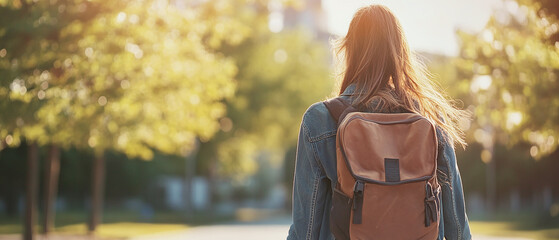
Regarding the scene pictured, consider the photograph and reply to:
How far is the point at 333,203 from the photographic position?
3.15 meters

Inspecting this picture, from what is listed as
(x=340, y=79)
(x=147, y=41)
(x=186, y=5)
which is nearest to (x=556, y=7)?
(x=147, y=41)

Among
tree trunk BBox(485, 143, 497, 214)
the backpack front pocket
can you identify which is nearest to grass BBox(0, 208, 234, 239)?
the backpack front pocket

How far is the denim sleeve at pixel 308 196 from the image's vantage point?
323 centimetres

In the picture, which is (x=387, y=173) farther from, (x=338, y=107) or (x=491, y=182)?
(x=491, y=182)

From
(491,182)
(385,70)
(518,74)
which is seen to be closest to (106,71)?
(518,74)

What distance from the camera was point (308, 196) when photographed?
3.23 m

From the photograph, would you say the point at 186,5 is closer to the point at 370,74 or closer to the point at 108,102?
the point at 108,102

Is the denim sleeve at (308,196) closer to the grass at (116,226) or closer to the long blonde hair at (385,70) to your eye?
the long blonde hair at (385,70)

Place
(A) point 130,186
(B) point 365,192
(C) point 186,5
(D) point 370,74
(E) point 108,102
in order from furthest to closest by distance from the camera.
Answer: (A) point 130,186 → (C) point 186,5 → (E) point 108,102 → (D) point 370,74 → (B) point 365,192

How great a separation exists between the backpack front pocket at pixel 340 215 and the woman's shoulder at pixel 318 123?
8.8 inches

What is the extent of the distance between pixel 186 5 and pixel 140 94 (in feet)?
10.1

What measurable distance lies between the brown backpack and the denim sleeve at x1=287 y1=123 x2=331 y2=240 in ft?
0.40

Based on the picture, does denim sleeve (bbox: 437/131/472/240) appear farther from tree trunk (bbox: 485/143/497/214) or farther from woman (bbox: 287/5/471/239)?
tree trunk (bbox: 485/143/497/214)

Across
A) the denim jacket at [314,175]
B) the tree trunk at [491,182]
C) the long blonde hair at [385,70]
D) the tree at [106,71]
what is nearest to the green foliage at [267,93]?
the tree trunk at [491,182]
